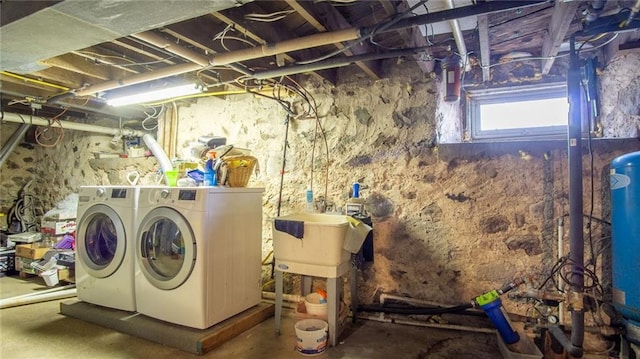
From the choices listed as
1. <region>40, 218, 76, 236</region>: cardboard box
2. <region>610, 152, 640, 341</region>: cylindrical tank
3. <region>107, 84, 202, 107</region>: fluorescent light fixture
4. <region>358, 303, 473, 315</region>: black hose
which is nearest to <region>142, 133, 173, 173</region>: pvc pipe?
<region>107, 84, 202, 107</region>: fluorescent light fixture

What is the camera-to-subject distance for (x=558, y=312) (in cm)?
232

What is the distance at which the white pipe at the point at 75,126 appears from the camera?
3.99 meters

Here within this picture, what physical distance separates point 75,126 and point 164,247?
9.67 ft

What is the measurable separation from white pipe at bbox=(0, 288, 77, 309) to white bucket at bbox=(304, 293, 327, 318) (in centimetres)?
237

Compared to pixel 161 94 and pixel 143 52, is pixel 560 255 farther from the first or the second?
pixel 161 94

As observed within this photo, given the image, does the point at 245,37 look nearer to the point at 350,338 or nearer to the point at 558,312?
the point at 350,338

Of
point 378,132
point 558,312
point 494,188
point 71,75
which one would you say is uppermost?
point 71,75

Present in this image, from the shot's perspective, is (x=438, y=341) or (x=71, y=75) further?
(x=71, y=75)

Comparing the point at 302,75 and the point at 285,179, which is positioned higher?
the point at 302,75

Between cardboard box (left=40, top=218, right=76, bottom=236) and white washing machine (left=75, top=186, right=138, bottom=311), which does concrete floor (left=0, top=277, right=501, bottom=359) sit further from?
cardboard box (left=40, top=218, right=76, bottom=236)

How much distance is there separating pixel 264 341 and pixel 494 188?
2.01 m

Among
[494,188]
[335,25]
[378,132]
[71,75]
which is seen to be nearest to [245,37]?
[335,25]

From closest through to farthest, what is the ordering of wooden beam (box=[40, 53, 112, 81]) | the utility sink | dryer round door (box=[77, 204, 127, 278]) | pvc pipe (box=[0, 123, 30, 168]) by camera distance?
1. the utility sink
2. wooden beam (box=[40, 53, 112, 81])
3. dryer round door (box=[77, 204, 127, 278])
4. pvc pipe (box=[0, 123, 30, 168])

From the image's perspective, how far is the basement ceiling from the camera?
1618 mm
